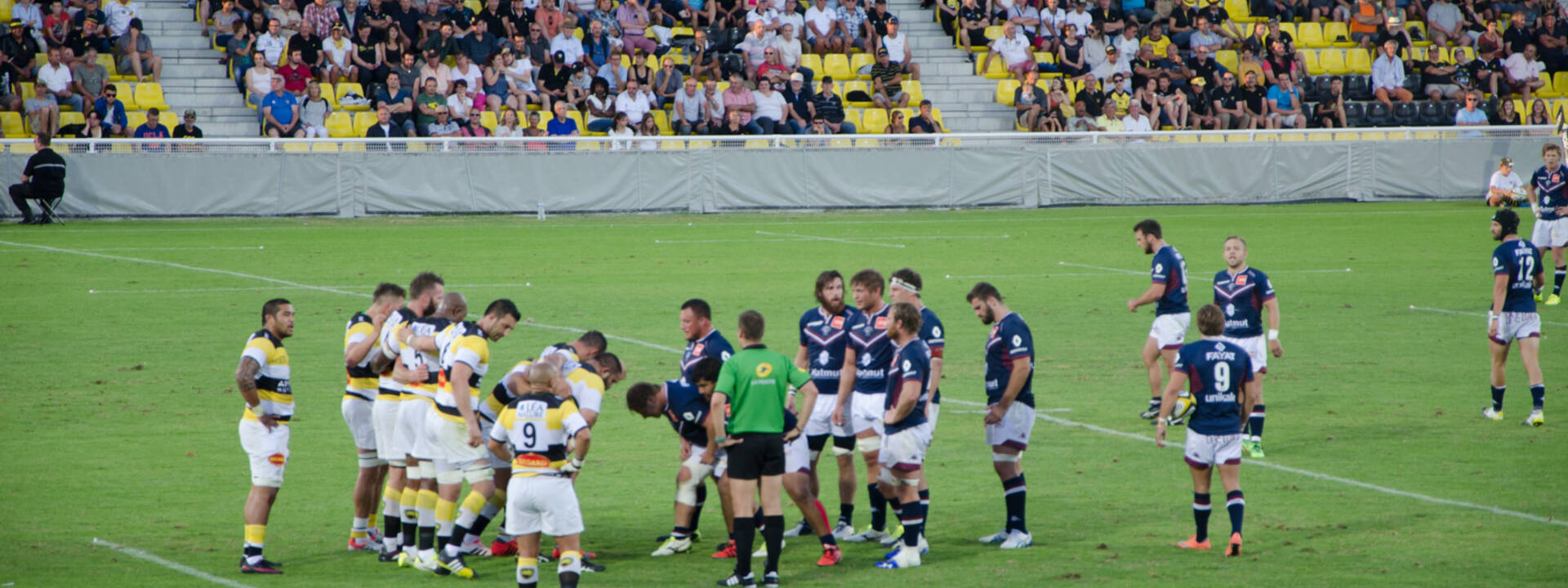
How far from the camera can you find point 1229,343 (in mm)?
9586

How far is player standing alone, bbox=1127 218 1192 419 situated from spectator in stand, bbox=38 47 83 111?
25.5 metres

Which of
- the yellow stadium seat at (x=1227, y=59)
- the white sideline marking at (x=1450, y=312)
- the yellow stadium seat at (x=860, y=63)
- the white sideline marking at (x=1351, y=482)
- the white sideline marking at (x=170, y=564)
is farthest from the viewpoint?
the yellow stadium seat at (x=1227, y=59)

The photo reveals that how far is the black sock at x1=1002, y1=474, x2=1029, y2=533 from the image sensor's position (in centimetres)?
995

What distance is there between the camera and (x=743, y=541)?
29.1 ft

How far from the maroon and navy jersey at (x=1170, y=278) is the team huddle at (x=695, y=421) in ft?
12.8

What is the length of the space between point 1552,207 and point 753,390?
16.4 metres

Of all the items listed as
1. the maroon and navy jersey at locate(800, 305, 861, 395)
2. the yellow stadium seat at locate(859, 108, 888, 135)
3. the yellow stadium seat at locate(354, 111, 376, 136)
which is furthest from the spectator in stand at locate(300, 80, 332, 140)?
the maroon and navy jersey at locate(800, 305, 861, 395)

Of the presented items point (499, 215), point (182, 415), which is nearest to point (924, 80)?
point (499, 215)

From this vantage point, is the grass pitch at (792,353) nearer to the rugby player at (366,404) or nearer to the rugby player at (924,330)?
the rugby player at (366,404)

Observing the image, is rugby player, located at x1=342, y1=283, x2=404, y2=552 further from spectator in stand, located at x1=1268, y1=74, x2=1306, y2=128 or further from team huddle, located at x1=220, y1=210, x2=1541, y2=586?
spectator in stand, located at x1=1268, y1=74, x2=1306, y2=128

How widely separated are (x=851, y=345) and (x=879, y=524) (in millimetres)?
1305

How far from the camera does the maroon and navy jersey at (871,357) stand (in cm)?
985

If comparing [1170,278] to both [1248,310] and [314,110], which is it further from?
[314,110]

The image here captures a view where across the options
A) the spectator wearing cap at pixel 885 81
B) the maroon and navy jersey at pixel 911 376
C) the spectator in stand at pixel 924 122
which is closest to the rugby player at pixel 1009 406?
the maroon and navy jersey at pixel 911 376
